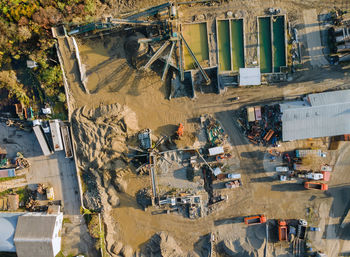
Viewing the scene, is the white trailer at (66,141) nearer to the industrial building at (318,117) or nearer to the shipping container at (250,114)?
the shipping container at (250,114)

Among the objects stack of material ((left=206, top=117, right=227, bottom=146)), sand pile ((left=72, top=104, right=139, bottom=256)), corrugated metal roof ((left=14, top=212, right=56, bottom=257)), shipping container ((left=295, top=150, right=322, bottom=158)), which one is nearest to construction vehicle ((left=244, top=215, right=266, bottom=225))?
shipping container ((left=295, top=150, right=322, bottom=158))

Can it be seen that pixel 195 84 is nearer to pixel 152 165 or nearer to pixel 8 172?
pixel 152 165

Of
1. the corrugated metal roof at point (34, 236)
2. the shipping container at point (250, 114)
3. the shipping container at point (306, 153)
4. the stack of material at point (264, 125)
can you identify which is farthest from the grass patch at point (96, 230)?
the shipping container at point (306, 153)

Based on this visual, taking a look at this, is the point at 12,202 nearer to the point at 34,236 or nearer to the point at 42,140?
the point at 34,236

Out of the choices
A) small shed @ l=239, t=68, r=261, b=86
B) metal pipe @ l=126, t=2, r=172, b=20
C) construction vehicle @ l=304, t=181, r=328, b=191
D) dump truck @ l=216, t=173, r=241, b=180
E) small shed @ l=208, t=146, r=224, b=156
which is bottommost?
construction vehicle @ l=304, t=181, r=328, b=191

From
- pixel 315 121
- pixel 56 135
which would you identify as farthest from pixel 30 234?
pixel 315 121

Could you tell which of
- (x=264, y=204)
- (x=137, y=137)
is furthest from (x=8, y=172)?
(x=264, y=204)

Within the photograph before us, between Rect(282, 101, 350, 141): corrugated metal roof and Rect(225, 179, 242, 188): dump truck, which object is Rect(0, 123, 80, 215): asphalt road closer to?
Rect(225, 179, 242, 188): dump truck
